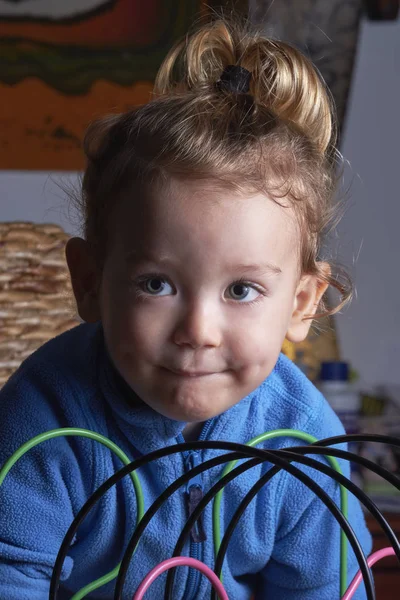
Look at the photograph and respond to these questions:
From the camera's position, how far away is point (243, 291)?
58 cm

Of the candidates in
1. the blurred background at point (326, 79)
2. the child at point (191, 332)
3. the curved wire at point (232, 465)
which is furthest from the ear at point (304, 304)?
the blurred background at point (326, 79)

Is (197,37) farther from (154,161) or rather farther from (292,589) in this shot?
(292,589)

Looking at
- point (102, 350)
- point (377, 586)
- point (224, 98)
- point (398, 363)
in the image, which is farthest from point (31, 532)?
point (398, 363)

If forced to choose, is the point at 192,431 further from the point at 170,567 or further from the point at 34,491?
the point at 170,567

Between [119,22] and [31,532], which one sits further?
[119,22]

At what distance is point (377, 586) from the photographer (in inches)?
48.2

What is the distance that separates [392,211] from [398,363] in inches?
12.5

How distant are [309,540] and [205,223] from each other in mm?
371

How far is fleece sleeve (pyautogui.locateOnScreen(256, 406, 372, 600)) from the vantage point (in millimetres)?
785

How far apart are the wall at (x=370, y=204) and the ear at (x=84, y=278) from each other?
930mm

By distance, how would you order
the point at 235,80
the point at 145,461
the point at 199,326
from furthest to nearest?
the point at 235,80, the point at 199,326, the point at 145,461

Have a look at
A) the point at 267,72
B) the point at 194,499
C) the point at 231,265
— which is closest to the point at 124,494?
the point at 194,499

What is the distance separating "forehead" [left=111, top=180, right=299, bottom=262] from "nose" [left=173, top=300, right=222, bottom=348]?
0.04m

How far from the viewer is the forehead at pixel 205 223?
56 centimetres
